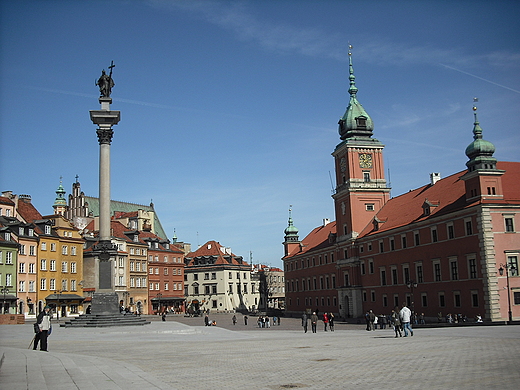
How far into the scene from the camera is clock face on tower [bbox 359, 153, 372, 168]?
251 feet

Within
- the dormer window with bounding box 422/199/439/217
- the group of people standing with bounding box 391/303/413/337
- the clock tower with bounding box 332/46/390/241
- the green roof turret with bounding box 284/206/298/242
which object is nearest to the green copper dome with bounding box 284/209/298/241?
the green roof turret with bounding box 284/206/298/242

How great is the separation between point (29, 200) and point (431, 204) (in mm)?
55371

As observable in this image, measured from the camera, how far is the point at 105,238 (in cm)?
3903

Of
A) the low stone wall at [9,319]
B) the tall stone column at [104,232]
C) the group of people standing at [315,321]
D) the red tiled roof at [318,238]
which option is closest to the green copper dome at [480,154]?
the group of people standing at [315,321]

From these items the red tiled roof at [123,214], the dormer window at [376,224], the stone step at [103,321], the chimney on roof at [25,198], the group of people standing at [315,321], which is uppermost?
the red tiled roof at [123,214]

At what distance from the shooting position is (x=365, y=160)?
3027 inches

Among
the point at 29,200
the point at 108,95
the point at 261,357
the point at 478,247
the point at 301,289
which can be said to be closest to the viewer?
the point at 261,357

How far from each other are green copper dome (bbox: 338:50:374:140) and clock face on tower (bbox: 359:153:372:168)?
317 cm

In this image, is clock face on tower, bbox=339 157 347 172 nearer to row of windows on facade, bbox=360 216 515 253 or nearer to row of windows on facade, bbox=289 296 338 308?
row of windows on facade, bbox=360 216 515 253

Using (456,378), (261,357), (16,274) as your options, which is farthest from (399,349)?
(16,274)

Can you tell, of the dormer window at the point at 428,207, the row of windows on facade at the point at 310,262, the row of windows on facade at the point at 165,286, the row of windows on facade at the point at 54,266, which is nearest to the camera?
the dormer window at the point at 428,207

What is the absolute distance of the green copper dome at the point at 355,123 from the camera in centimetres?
7856

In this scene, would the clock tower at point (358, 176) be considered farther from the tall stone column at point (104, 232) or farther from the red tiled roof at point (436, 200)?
the tall stone column at point (104, 232)

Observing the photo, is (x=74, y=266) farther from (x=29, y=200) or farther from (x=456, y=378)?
(x=456, y=378)
